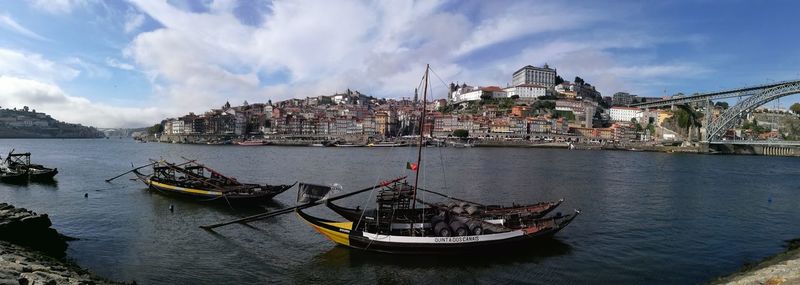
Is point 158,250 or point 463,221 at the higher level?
point 463,221

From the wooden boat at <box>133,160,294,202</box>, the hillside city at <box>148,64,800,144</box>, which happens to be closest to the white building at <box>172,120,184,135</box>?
the hillside city at <box>148,64,800,144</box>

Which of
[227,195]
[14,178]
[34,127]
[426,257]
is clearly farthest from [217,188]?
[34,127]

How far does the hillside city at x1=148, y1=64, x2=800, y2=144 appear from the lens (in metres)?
111

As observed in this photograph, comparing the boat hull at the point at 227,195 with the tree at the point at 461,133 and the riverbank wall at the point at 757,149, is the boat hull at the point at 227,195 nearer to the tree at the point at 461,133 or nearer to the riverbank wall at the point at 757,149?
the tree at the point at 461,133

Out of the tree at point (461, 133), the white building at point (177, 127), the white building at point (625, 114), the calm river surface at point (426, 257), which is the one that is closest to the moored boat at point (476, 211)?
the calm river surface at point (426, 257)

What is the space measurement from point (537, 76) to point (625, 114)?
Answer: 31031 millimetres

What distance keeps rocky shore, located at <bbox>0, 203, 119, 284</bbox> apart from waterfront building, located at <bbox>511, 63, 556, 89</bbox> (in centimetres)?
14956

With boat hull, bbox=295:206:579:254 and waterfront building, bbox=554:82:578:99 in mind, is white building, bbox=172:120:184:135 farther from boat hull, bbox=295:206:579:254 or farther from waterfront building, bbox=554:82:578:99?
boat hull, bbox=295:206:579:254

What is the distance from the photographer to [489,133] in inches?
4373

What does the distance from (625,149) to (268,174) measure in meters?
83.8

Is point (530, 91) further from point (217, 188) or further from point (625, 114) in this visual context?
point (217, 188)

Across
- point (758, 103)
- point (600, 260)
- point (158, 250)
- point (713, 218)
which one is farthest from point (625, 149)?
point (158, 250)

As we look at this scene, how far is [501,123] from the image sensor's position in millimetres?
112375

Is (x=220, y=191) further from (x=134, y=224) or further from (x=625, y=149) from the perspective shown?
(x=625, y=149)
